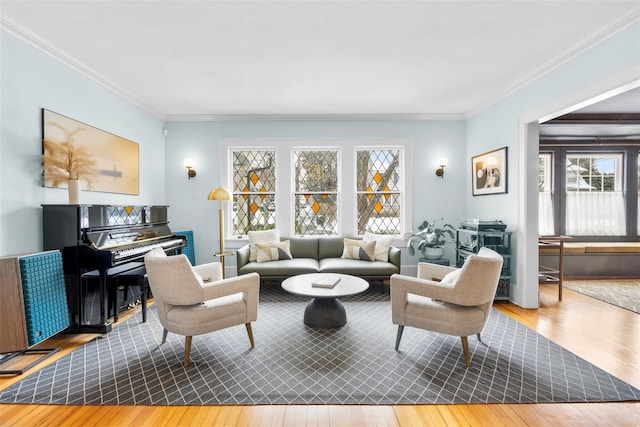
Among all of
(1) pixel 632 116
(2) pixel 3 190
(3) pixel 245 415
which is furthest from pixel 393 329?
(1) pixel 632 116

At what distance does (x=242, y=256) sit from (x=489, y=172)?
12.1 feet

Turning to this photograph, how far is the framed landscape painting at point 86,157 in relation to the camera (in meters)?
2.83

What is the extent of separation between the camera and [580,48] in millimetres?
2785

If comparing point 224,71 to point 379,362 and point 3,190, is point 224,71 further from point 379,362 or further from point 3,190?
point 379,362

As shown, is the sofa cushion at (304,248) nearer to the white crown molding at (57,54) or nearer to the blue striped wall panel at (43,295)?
the blue striped wall panel at (43,295)

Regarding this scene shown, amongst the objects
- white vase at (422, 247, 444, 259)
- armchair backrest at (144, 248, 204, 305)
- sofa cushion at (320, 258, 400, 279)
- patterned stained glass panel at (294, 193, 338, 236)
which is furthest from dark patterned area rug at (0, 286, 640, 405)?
patterned stained glass panel at (294, 193, 338, 236)

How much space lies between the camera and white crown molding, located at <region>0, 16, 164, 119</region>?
8.01 ft

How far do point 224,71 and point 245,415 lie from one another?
319cm

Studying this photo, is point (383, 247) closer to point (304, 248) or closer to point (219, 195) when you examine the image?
point (304, 248)

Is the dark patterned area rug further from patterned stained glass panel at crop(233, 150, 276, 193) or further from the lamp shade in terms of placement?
patterned stained glass panel at crop(233, 150, 276, 193)

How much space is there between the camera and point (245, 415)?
181cm

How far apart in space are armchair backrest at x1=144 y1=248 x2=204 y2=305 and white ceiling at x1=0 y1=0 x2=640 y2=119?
74.1 inches

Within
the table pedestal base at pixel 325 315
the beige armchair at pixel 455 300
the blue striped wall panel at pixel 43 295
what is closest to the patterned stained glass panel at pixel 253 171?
the table pedestal base at pixel 325 315

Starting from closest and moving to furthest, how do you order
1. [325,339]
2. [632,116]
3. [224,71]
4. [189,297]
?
[189,297] → [325,339] → [224,71] → [632,116]
